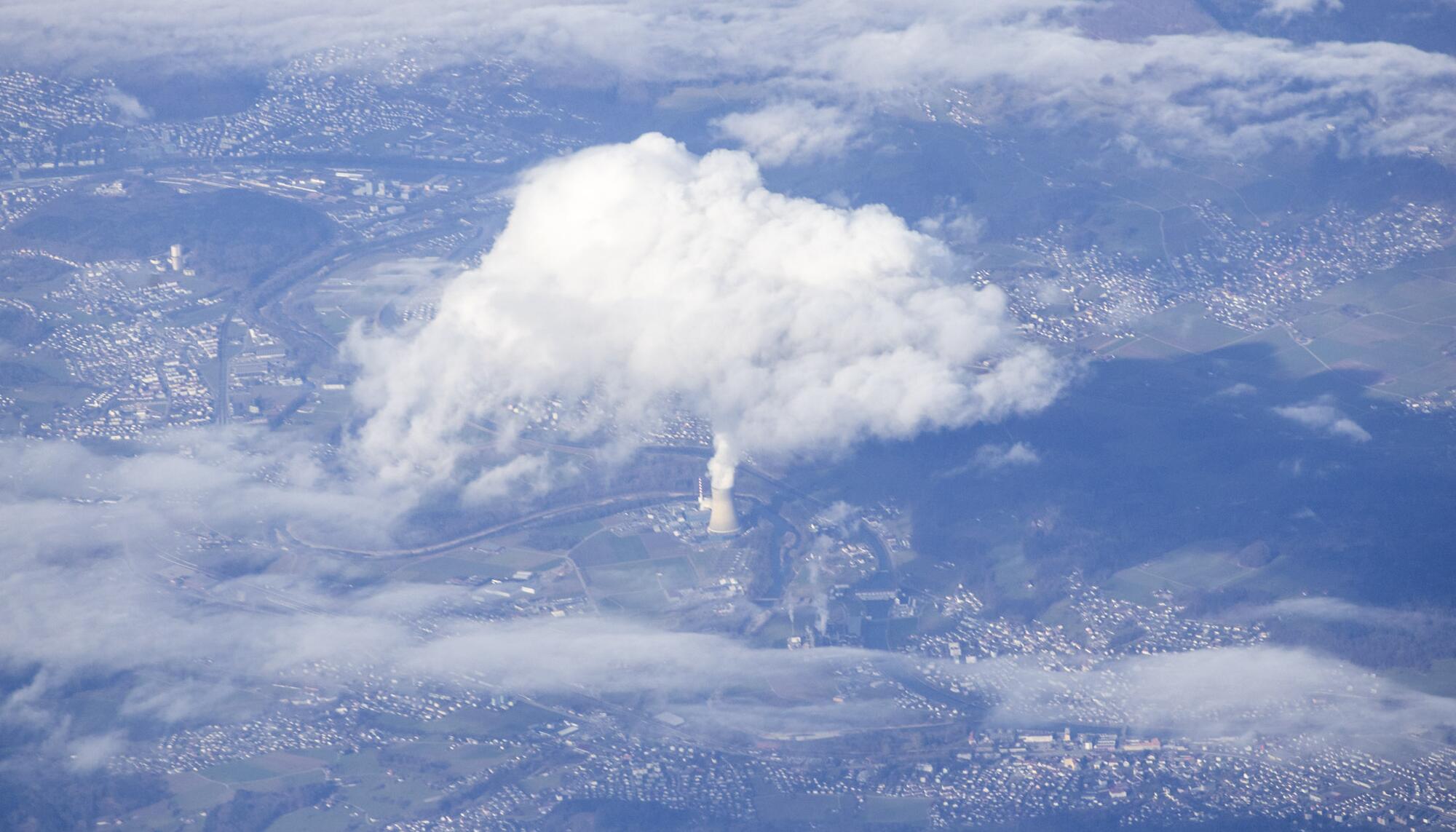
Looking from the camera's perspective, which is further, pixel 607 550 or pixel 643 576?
pixel 607 550

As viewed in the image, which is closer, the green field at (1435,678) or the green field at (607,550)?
the green field at (1435,678)

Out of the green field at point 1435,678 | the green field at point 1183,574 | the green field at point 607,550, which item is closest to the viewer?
the green field at point 1435,678

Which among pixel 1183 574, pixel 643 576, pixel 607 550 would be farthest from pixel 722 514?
→ pixel 1183 574

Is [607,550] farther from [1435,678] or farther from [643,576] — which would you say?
[1435,678]

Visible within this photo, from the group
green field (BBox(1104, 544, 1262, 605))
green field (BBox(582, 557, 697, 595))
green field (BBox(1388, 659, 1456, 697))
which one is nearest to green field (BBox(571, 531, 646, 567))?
green field (BBox(582, 557, 697, 595))

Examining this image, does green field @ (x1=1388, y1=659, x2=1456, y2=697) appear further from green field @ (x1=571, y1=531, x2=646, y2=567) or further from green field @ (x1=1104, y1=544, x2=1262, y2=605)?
green field @ (x1=571, y1=531, x2=646, y2=567)

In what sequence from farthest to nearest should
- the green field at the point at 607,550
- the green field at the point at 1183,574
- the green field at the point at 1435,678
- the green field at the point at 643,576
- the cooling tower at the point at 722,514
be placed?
the cooling tower at the point at 722,514 → the green field at the point at 607,550 → the green field at the point at 1183,574 → the green field at the point at 643,576 → the green field at the point at 1435,678

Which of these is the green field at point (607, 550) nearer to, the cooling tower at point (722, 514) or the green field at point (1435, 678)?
the cooling tower at point (722, 514)

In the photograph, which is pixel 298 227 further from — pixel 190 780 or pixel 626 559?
pixel 190 780

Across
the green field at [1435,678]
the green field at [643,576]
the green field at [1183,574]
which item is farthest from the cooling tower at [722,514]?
the green field at [1435,678]

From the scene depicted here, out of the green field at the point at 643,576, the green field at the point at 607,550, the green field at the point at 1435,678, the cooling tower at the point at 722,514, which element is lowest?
the green field at the point at 1435,678

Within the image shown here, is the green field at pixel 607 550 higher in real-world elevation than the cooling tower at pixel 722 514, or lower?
lower

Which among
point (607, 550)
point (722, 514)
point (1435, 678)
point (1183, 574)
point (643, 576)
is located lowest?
point (1435, 678)
